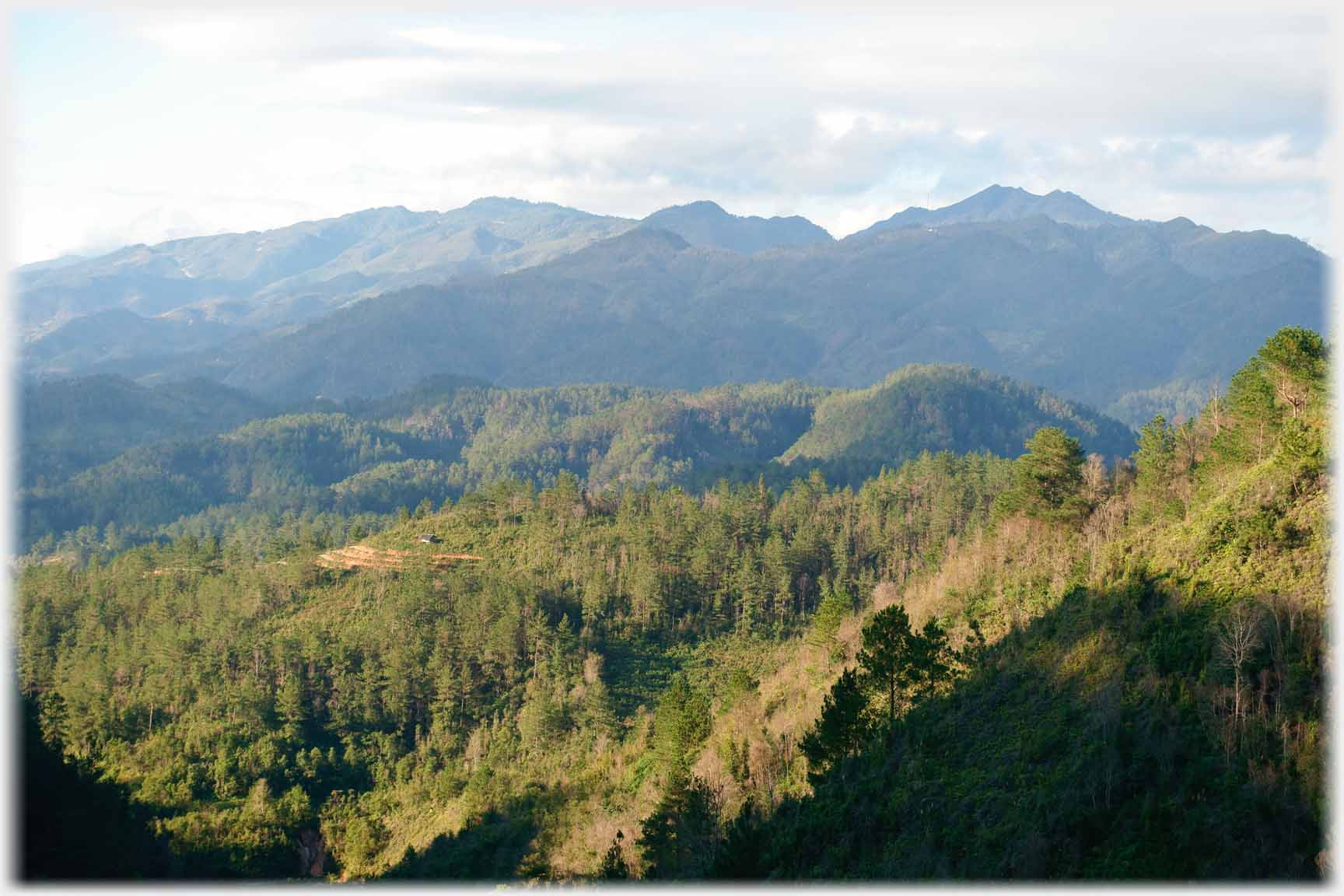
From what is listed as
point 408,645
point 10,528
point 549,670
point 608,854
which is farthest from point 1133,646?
point 408,645

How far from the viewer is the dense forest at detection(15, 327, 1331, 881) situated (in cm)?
2455

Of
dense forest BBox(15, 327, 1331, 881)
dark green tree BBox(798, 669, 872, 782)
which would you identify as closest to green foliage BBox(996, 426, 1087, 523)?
dense forest BBox(15, 327, 1331, 881)

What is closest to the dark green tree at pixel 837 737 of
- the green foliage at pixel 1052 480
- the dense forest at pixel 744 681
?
the dense forest at pixel 744 681

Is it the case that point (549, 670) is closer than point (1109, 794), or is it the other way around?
point (1109, 794)

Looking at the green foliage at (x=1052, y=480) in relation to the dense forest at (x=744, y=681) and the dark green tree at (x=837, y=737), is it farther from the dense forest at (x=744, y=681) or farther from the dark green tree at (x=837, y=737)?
the dark green tree at (x=837, y=737)

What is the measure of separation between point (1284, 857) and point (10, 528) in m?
24.2

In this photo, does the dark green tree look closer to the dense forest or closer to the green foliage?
the dense forest

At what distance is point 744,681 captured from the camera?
44344 mm

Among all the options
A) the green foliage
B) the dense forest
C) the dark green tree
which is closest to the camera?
the dense forest

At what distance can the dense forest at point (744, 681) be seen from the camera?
24.5 metres

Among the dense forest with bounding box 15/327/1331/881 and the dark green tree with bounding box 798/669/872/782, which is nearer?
the dense forest with bounding box 15/327/1331/881

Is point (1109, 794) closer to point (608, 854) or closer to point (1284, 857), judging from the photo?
point (1284, 857)

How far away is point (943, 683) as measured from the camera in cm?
3484

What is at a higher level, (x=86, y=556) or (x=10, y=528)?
(x=10, y=528)
